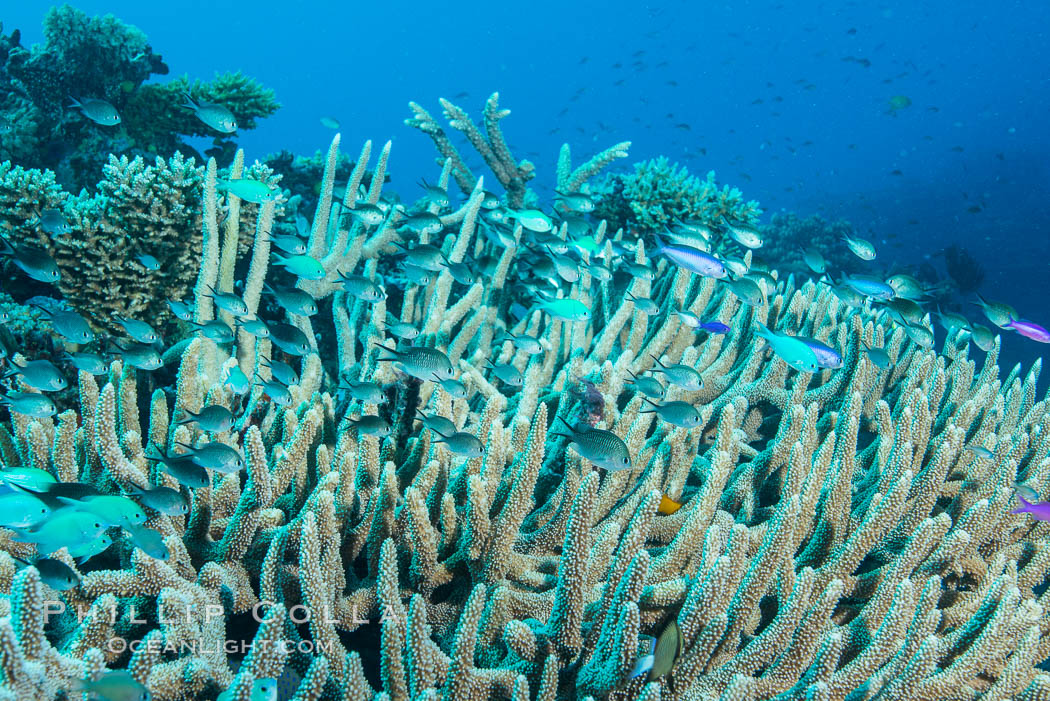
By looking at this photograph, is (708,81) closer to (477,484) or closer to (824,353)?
(824,353)

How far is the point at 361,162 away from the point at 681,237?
3.40m

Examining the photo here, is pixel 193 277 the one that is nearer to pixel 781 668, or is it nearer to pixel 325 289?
pixel 325 289

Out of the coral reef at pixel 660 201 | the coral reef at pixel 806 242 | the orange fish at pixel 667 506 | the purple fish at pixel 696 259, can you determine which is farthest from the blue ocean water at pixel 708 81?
the orange fish at pixel 667 506

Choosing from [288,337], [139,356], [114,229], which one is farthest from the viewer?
[114,229]

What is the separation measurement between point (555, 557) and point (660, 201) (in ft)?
18.1

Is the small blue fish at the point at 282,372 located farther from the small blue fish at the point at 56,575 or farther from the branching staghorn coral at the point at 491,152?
the branching staghorn coral at the point at 491,152

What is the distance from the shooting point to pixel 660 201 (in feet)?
22.1

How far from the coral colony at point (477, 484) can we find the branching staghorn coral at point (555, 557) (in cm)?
1

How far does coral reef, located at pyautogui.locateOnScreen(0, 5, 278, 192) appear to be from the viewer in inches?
281

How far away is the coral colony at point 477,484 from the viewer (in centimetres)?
177

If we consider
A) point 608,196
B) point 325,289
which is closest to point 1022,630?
point 325,289

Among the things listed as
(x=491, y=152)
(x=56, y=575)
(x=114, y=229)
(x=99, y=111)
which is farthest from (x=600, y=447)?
(x=491, y=152)

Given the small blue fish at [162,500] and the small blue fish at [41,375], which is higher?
the small blue fish at [41,375]

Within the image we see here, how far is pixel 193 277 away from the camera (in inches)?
183
